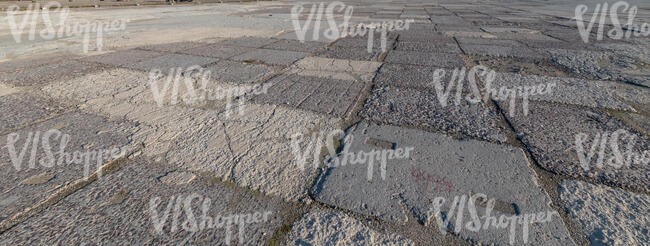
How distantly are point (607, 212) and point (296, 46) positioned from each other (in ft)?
10.5

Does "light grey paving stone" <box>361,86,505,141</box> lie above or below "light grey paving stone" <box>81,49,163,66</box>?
below

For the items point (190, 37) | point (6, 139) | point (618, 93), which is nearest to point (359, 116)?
point (6, 139)

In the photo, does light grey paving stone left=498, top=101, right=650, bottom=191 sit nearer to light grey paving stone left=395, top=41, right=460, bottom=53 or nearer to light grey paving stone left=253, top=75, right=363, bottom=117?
light grey paving stone left=253, top=75, right=363, bottom=117

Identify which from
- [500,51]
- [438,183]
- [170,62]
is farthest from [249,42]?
[438,183]

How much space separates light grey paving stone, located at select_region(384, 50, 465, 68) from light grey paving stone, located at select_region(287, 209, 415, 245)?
7.15 feet

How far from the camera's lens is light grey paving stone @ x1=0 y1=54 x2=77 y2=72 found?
97.3 inches

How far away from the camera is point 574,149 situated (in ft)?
4.17

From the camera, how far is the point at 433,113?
1.64m

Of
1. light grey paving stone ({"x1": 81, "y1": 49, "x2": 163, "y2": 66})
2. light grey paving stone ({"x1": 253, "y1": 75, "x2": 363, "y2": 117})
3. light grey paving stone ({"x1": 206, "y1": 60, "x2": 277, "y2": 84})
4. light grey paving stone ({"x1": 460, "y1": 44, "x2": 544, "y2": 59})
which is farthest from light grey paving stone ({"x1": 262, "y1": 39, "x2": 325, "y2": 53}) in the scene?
light grey paving stone ({"x1": 460, "y1": 44, "x2": 544, "y2": 59})

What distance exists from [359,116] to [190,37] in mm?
3527

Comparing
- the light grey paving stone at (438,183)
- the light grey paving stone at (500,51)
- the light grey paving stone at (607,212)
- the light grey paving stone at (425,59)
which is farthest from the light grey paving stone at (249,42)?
the light grey paving stone at (607,212)

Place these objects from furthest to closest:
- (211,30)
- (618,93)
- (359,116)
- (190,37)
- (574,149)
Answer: (211,30), (190,37), (618,93), (359,116), (574,149)

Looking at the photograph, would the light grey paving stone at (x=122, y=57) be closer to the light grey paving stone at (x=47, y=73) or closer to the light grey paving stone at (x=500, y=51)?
the light grey paving stone at (x=47, y=73)

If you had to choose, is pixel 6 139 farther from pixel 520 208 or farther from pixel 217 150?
pixel 520 208
